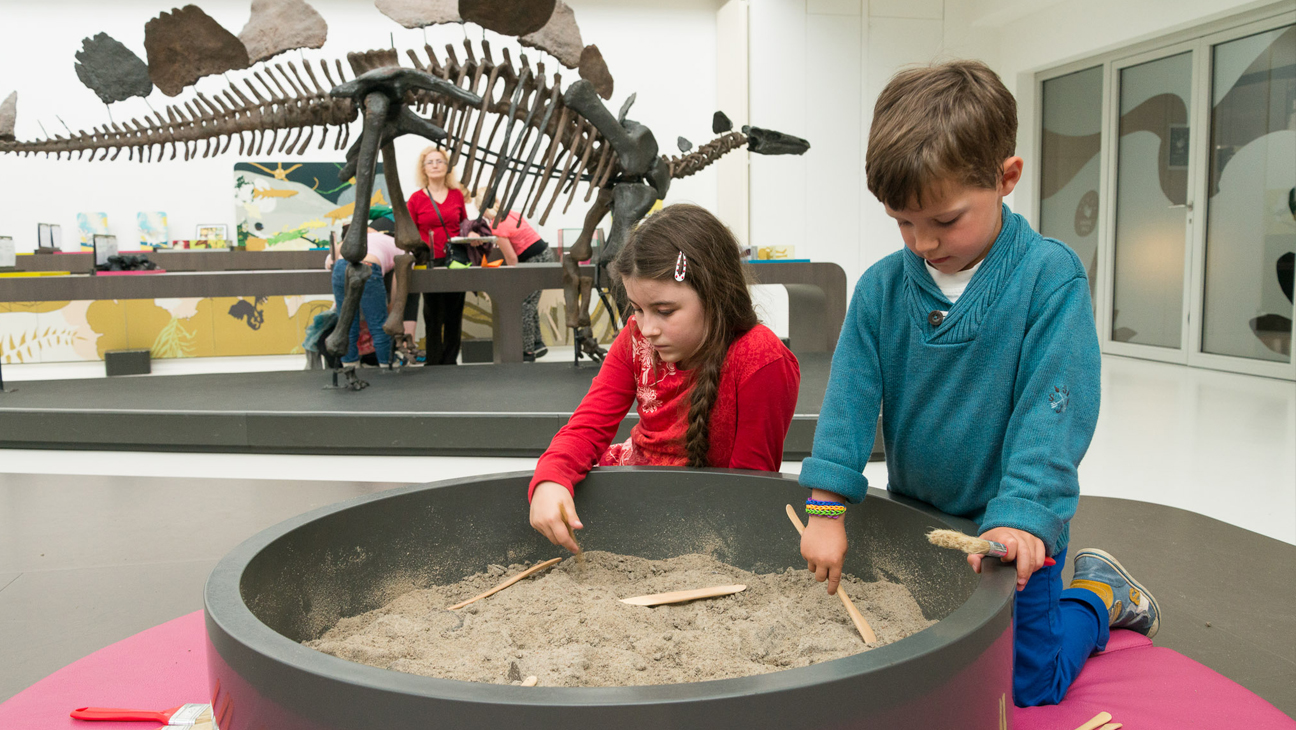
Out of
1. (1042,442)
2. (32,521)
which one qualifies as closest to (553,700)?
(1042,442)

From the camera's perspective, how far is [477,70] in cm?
471

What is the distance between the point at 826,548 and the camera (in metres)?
1.33

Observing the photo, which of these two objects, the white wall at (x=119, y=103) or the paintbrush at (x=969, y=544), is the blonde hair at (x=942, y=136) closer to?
the paintbrush at (x=969, y=544)

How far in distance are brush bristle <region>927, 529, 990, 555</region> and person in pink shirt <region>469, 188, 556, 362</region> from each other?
5370 mm

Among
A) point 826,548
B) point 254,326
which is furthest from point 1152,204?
point 254,326

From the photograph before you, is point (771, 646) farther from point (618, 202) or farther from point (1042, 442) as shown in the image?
point (618, 202)

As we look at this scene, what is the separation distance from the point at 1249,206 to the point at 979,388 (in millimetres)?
6718

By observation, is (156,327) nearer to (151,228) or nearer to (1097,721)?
(151,228)

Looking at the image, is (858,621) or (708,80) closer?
(858,621)

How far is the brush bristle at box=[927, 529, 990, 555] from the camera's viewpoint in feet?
3.59

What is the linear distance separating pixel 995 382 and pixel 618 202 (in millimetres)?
3708

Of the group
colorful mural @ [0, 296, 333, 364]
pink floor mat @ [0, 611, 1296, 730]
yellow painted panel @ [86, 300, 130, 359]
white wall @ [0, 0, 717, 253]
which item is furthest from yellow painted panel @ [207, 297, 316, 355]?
pink floor mat @ [0, 611, 1296, 730]

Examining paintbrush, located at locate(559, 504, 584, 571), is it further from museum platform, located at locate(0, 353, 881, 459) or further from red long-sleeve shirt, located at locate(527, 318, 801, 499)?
museum platform, located at locate(0, 353, 881, 459)

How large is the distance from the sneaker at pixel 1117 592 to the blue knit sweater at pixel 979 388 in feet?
1.07
